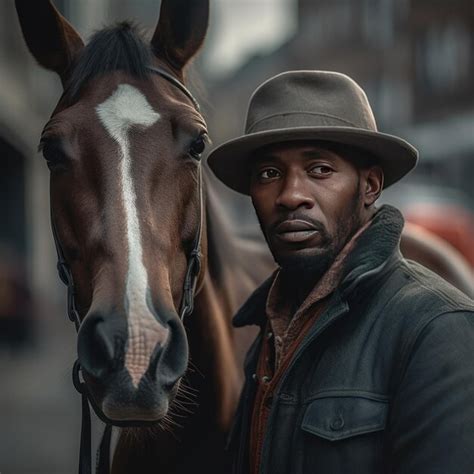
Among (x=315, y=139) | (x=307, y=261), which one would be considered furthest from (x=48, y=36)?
(x=307, y=261)

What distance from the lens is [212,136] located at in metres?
3.48

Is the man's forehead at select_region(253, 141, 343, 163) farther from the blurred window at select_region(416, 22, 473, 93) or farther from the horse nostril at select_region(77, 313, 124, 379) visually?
the blurred window at select_region(416, 22, 473, 93)

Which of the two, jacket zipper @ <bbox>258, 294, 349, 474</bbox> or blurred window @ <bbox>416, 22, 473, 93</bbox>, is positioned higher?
blurred window @ <bbox>416, 22, 473, 93</bbox>

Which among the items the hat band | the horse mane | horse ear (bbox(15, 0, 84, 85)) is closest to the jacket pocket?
the hat band

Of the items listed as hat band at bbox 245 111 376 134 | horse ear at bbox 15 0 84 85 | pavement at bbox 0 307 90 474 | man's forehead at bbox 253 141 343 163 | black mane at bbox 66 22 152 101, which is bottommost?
pavement at bbox 0 307 90 474

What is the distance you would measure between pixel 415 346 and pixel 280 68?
138 ft

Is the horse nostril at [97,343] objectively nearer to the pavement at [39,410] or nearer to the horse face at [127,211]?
the horse face at [127,211]

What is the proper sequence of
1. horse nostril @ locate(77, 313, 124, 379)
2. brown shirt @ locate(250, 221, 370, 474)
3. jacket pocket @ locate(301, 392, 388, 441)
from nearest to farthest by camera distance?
horse nostril @ locate(77, 313, 124, 379) → jacket pocket @ locate(301, 392, 388, 441) → brown shirt @ locate(250, 221, 370, 474)

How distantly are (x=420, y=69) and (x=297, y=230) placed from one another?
24.7 metres

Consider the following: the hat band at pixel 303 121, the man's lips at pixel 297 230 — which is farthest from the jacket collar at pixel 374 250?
the hat band at pixel 303 121

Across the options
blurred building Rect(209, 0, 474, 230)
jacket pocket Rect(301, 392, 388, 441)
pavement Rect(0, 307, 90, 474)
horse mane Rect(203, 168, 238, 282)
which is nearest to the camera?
jacket pocket Rect(301, 392, 388, 441)

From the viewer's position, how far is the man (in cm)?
196

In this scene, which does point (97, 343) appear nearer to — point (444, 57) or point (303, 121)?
point (303, 121)

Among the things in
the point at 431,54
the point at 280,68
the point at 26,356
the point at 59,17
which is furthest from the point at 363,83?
the point at 59,17
